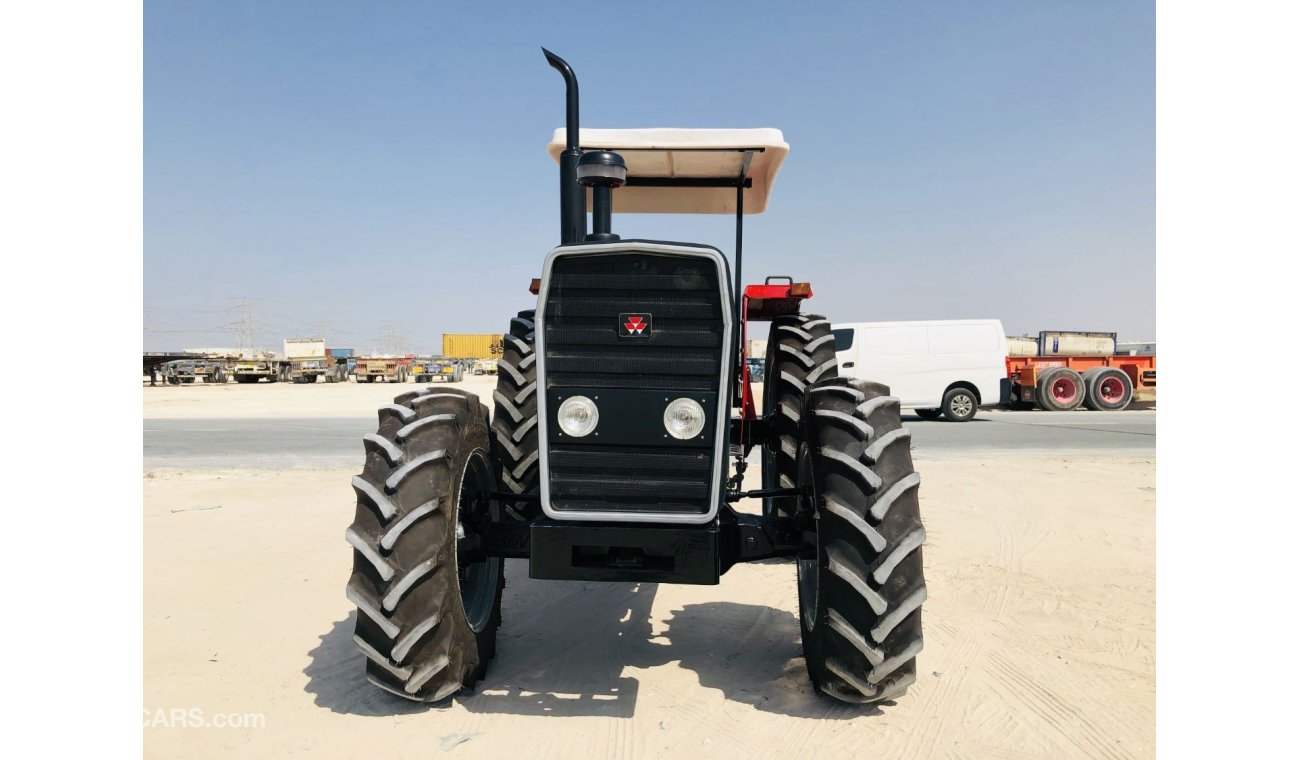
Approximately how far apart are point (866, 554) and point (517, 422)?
2206 millimetres

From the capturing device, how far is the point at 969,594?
5.05 m

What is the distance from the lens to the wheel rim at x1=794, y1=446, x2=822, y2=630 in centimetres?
359

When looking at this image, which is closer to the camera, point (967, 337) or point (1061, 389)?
point (967, 337)

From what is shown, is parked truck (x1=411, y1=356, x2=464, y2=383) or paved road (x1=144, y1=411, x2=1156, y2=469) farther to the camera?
parked truck (x1=411, y1=356, x2=464, y2=383)

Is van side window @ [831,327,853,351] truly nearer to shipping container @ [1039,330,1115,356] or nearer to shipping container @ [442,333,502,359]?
shipping container @ [1039,330,1115,356]

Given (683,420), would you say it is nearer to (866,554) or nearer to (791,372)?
(866,554)

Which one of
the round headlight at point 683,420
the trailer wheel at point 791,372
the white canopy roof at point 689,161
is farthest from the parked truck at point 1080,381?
the round headlight at point 683,420

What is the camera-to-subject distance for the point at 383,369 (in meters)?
43.3

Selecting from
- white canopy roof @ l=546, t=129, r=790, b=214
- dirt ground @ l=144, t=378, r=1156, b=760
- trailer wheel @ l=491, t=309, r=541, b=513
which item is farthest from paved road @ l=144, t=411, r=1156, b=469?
trailer wheel @ l=491, t=309, r=541, b=513

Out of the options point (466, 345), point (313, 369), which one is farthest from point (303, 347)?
point (466, 345)

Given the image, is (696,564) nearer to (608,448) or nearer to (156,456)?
(608,448)

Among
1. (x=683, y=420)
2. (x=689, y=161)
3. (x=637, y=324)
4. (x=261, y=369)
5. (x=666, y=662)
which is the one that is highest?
Answer: (x=689, y=161)

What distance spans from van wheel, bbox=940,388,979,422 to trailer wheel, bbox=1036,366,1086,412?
14.7 ft

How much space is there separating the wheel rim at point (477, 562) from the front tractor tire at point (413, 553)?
0.14m
